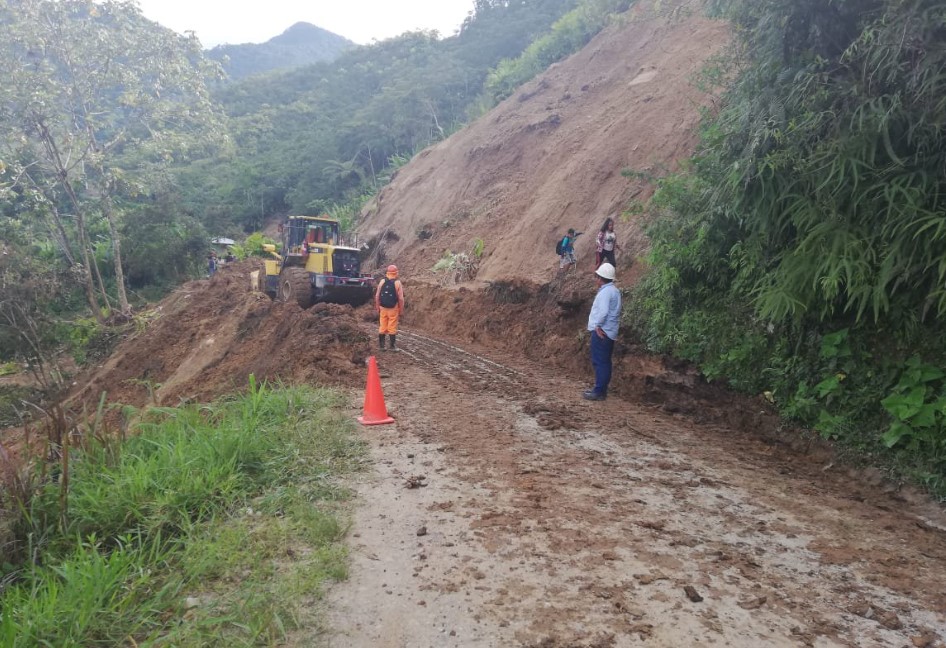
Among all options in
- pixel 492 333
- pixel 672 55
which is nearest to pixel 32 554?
pixel 492 333

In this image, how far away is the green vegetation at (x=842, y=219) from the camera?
16.3ft

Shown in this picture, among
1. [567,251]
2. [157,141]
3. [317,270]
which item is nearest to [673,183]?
[567,251]

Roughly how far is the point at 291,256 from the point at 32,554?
46.1ft

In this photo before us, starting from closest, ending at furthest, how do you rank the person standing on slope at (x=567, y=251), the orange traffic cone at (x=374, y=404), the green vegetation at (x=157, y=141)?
1. the orange traffic cone at (x=374, y=404)
2. the person standing on slope at (x=567, y=251)
3. the green vegetation at (x=157, y=141)

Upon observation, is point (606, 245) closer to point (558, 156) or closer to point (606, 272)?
point (606, 272)

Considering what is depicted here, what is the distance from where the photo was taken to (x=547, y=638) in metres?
2.90

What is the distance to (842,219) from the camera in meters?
5.62

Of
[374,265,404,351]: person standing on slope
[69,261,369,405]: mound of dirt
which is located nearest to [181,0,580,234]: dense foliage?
[69,261,369,405]: mound of dirt

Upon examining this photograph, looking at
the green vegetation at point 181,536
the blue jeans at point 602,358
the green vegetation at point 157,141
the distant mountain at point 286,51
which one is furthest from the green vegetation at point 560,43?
the distant mountain at point 286,51

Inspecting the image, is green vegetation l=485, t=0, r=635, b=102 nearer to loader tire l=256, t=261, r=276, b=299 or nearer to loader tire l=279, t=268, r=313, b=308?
loader tire l=256, t=261, r=276, b=299

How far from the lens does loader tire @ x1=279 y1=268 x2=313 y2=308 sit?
634 inches

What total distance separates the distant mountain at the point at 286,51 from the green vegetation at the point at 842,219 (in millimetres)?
109518

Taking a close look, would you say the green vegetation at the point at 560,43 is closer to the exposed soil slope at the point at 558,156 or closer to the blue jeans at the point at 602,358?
the exposed soil slope at the point at 558,156

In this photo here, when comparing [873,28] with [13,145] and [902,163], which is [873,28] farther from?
[13,145]
